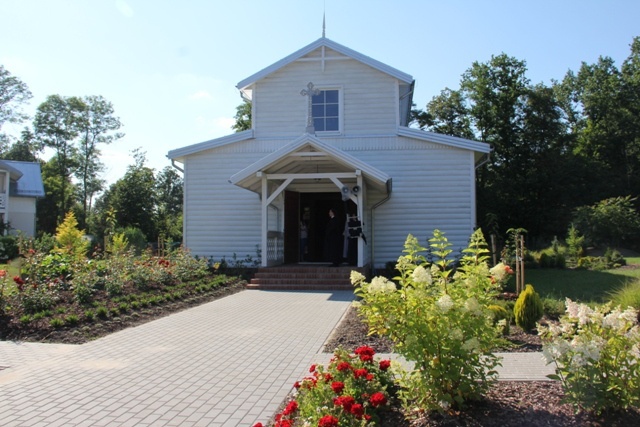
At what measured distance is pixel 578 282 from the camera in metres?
14.6

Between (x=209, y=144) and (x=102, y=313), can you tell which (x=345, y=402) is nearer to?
(x=102, y=313)

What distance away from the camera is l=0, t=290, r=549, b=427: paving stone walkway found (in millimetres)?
4836

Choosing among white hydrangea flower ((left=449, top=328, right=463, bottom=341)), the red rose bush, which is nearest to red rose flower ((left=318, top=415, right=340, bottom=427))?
the red rose bush

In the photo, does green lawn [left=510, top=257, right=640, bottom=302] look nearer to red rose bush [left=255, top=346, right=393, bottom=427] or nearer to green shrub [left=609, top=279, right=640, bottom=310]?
green shrub [left=609, top=279, right=640, bottom=310]

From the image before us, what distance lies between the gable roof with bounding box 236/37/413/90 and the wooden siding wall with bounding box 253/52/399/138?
27 cm

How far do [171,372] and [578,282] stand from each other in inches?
483

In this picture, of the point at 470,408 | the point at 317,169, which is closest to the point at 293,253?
the point at 317,169

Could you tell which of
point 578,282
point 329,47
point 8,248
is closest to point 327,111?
point 329,47

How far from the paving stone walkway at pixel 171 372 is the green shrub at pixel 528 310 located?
1278 mm

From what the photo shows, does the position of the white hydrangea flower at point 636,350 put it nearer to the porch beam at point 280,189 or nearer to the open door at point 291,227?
the porch beam at point 280,189

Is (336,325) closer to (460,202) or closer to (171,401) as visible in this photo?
(171,401)

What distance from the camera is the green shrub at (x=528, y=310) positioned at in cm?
794

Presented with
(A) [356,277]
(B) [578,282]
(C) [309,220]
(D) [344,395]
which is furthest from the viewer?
(C) [309,220]

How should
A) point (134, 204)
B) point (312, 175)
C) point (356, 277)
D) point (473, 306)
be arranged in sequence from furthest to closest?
point (134, 204) → point (312, 175) → point (356, 277) → point (473, 306)
